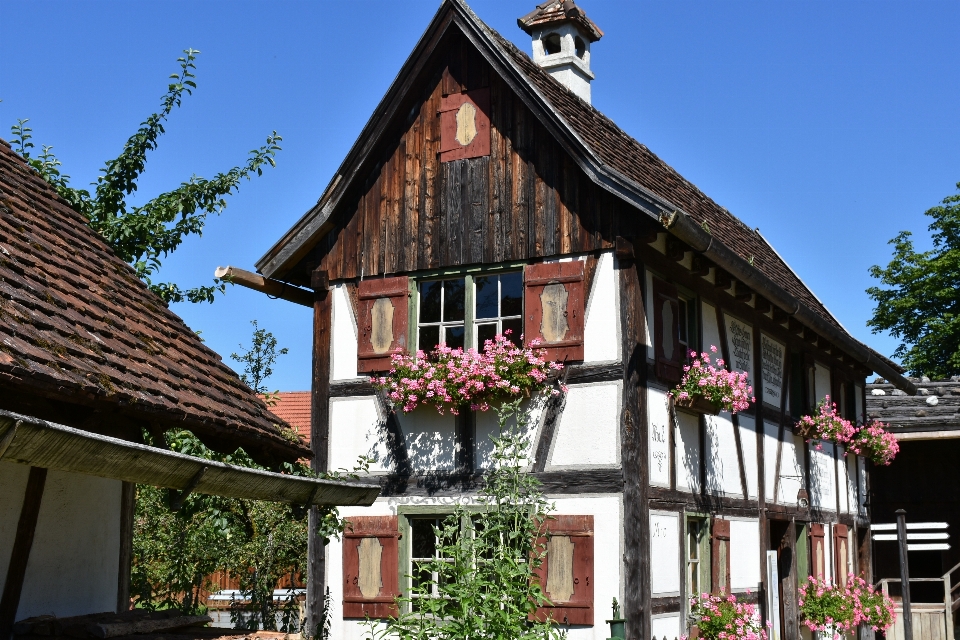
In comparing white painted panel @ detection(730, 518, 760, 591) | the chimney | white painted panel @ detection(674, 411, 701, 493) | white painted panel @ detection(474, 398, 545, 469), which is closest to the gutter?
white painted panel @ detection(674, 411, 701, 493)

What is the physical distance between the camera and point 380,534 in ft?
41.5

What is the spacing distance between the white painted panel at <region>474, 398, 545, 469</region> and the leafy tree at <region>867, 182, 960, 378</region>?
21082mm

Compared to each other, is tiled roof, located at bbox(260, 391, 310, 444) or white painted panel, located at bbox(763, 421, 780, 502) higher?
tiled roof, located at bbox(260, 391, 310, 444)

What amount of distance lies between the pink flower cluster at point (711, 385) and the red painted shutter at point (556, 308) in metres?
1.21

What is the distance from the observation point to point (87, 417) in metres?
6.22

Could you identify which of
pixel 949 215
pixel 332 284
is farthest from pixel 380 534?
pixel 949 215

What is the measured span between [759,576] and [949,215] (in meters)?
20.5

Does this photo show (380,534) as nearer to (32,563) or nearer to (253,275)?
(253,275)

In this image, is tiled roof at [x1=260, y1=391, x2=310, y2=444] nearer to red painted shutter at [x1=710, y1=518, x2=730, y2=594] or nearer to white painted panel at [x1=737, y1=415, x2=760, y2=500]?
white painted panel at [x1=737, y1=415, x2=760, y2=500]

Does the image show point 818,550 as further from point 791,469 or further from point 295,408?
point 295,408

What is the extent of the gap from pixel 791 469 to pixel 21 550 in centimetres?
1148

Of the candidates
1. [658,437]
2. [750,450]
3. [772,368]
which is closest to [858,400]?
[772,368]

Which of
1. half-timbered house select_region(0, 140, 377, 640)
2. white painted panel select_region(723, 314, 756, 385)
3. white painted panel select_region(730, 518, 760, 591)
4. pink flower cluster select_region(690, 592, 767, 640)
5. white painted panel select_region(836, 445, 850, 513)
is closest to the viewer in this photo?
half-timbered house select_region(0, 140, 377, 640)

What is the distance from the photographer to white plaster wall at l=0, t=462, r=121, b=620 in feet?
21.2
